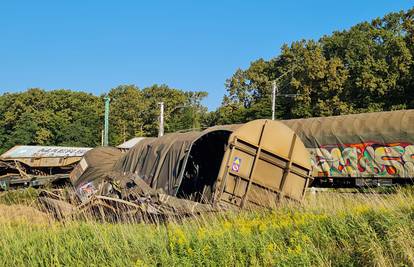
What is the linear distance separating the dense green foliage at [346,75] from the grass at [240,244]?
116 feet

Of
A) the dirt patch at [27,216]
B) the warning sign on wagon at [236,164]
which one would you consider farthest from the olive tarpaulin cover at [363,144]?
the dirt patch at [27,216]

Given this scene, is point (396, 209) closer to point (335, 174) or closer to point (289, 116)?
point (335, 174)

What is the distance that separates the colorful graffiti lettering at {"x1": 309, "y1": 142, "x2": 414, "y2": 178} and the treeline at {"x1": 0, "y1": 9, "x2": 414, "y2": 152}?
2075 cm

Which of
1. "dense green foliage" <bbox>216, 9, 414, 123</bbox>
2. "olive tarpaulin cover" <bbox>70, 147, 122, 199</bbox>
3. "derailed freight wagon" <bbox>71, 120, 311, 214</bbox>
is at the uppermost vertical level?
"dense green foliage" <bbox>216, 9, 414, 123</bbox>

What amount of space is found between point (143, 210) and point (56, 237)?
2696 millimetres

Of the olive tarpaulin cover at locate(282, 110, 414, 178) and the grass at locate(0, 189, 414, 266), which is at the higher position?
the olive tarpaulin cover at locate(282, 110, 414, 178)

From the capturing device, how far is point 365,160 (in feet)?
65.4

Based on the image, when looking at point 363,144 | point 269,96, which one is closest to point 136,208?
point 363,144

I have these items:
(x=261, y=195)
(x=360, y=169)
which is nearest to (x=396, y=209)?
(x=261, y=195)

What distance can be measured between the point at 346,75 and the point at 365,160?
92.4 ft

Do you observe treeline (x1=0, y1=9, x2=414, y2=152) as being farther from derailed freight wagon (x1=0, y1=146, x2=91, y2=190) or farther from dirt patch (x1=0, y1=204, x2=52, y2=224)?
dirt patch (x1=0, y1=204, x2=52, y2=224)

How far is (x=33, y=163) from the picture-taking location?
26.5 meters

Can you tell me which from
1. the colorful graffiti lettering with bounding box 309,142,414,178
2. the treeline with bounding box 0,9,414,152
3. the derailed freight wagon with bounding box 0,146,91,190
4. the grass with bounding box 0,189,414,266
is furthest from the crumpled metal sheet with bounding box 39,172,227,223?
the treeline with bounding box 0,9,414,152

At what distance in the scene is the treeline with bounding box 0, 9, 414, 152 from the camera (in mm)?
42094
